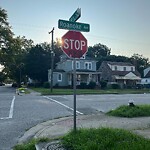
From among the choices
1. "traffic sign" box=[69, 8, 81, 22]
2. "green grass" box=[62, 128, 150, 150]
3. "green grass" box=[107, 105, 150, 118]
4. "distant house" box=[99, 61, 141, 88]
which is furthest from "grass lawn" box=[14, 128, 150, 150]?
"distant house" box=[99, 61, 141, 88]

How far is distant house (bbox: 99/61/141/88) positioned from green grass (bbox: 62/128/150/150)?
177 ft

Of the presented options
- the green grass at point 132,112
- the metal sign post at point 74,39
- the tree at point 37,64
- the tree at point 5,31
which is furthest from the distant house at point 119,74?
the metal sign post at point 74,39

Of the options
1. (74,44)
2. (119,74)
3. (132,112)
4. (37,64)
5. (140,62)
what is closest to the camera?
(74,44)

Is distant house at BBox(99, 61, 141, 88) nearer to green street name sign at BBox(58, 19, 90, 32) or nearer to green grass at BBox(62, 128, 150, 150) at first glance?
green street name sign at BBox(58, 19, 90, 32)

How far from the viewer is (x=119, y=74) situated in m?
61.9

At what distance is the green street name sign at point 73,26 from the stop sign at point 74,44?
0.40 feet

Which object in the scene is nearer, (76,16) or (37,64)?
(76,16)

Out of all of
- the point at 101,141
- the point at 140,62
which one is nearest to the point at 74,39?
the point at 101,141

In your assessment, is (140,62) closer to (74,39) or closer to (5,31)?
(5,31)

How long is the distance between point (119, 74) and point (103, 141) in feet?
188

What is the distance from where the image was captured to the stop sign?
6564mm

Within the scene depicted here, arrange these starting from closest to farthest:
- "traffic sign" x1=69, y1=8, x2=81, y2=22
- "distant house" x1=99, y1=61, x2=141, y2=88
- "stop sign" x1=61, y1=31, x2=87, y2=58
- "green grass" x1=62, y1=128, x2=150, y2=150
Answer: "green grass" x1=62, y1=128, x2=150, y2=150, "stop sign" x1=61, y1=31, x2=87, y2=58, "traffic sign" x1=69, y1=8, x2=81, y2=22, "distant house" x1=99, y1=61, x2=141, y2=88

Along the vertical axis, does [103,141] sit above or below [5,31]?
below

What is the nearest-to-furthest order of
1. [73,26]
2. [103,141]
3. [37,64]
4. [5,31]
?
[103,141] < [73,26] < [5,31] < [37,64]
